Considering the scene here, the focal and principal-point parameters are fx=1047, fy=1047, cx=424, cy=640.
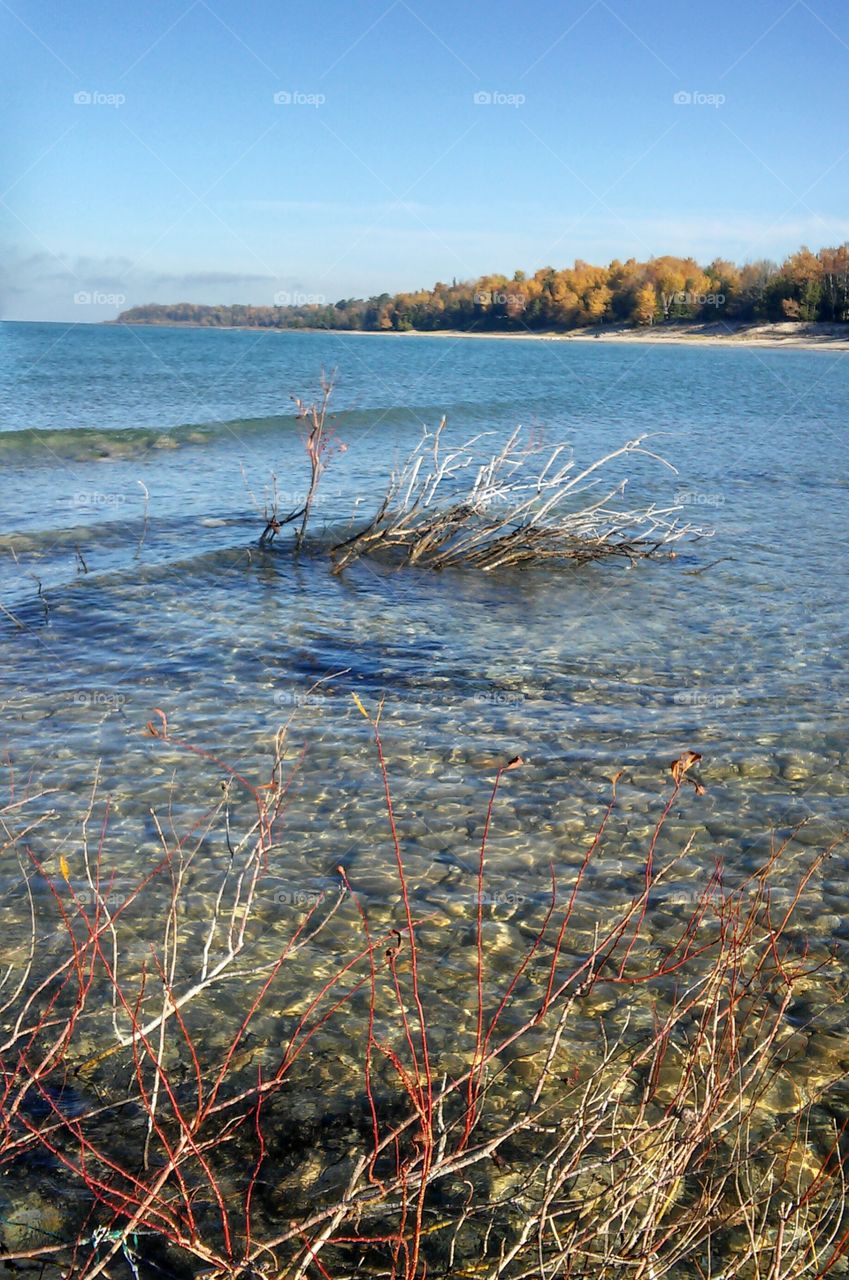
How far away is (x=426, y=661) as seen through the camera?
897 centimetres

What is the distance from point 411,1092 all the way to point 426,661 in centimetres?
651

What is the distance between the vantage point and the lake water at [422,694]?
561 cm

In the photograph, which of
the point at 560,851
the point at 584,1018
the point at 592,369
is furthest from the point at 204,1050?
the point at 592,369

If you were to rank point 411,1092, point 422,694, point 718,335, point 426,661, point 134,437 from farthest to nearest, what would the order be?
point 718,335 → point 134,437 → point 426,661 → point 422,694 → point 411,1092

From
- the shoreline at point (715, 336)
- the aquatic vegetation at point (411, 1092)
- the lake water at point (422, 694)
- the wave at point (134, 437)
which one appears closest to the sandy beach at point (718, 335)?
the shoreline at point (715, 336)

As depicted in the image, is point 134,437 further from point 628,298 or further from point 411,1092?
point 628,298

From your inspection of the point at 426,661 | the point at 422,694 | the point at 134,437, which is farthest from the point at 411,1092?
the point at 134,437

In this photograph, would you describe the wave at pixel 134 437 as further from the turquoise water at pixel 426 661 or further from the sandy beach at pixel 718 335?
the sandy beach at pixel 718 335

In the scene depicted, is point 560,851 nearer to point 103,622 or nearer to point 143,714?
point 143,714

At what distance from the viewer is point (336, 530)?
1438 centimetres

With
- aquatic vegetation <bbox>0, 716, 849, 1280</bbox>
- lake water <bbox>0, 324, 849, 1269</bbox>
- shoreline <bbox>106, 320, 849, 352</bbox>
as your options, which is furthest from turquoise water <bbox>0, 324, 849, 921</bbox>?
shoreline <bbox>106, 320, 849, 352</bbox>

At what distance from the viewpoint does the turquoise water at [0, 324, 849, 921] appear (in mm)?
6324

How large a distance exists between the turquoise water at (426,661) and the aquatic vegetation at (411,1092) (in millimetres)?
646

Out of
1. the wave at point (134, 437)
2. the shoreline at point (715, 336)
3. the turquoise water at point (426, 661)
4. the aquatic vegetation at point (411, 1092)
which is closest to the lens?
the aquatic vegetation at point (411, 1092)
